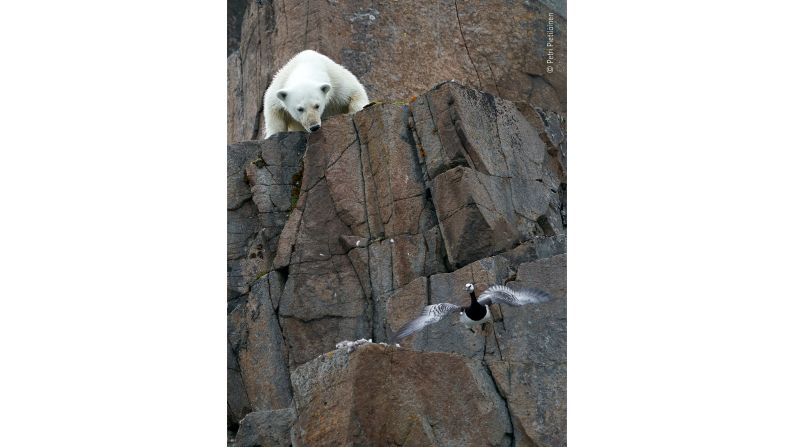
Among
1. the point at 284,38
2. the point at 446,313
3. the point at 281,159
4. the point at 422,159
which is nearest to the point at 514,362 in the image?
the point at 446,313

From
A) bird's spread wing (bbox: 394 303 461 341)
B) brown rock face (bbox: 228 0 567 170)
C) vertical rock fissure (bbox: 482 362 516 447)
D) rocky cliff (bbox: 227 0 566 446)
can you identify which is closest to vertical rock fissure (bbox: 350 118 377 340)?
rocky cliff (bbox: 227 0 566 446)

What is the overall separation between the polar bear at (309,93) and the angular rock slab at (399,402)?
3378mm

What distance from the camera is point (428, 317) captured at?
10.5m

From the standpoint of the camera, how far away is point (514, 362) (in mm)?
10070

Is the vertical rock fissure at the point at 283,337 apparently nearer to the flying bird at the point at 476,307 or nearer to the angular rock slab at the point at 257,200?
the angular rock slab at the point at 257,200

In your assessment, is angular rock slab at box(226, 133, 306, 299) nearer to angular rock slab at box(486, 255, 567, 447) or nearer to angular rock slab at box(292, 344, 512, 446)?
angular rock slab at box(292, 344, 512, 446)

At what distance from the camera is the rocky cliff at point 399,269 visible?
32.4ft

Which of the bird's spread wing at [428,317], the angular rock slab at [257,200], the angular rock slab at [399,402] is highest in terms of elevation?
the angular rock slab at [257,200]

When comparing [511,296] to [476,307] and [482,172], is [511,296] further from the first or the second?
[482,172]

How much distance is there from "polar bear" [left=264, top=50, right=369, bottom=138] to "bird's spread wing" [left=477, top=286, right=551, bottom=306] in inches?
123

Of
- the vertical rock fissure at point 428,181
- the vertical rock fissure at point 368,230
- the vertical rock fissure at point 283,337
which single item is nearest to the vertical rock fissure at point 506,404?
the vertical rock fissure at point 428,181

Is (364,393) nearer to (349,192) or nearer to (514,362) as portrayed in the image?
(514,362)

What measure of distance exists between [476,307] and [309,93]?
357 cm
